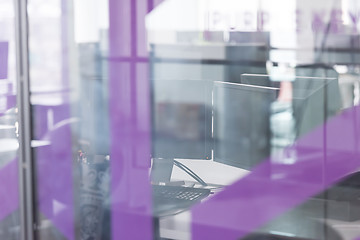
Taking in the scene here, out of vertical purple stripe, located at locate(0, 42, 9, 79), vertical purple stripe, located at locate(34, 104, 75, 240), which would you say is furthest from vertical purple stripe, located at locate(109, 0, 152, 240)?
vertical purple stripe, located at locate(0, 42, 9, 79)

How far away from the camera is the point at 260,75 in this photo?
158 cm

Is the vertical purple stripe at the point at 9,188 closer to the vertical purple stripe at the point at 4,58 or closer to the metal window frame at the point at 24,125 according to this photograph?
the metal window frame at the point at 24,125

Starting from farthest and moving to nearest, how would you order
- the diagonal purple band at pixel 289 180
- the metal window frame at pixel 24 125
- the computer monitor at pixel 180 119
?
the metal window frame at pixel 24 125 < the computer monitor at pixel 180 119 < the diagonal purple band at pixel 289 180

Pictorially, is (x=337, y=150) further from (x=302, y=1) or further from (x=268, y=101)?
(x=302, y=1)

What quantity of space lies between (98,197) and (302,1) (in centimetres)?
86

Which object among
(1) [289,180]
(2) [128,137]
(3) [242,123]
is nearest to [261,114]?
(3) [242,123]

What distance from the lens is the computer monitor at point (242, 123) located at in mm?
1585

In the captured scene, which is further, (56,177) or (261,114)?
(56,177)

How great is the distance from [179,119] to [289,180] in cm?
37

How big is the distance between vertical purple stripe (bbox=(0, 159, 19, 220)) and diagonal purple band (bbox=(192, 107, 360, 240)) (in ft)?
2.26

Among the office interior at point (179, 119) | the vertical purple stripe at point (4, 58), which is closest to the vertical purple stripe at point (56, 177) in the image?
the office interior at point (179, 119)

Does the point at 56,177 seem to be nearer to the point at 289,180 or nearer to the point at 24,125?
the point at 24,125

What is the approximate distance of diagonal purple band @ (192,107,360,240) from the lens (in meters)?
1.49

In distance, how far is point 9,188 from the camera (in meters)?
1.94
